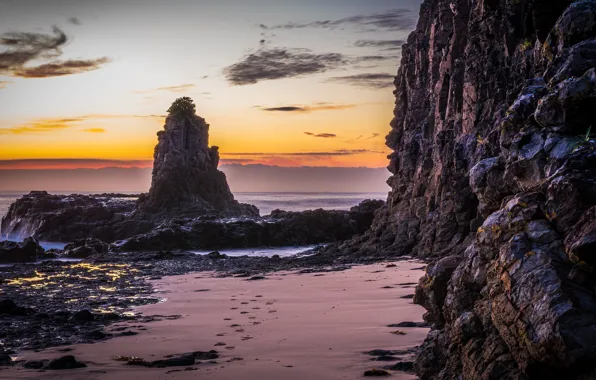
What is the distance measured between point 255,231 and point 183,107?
29620 mm

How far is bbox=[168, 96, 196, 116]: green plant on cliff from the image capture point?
258 ft

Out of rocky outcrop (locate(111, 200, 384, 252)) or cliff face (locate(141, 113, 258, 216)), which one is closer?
rocky outcrop (locate(111, 200, 384, 252))

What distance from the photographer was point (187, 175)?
7219cm

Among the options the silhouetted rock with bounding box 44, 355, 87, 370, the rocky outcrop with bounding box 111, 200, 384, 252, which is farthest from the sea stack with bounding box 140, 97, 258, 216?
the silhouetted rock with bounding box 44, 355, 87, 370

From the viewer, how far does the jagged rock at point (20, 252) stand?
140 ft

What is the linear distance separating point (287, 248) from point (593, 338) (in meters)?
48.1

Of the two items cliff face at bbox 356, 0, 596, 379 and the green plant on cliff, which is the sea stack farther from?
cliff face at bbox 356, 0, 596, 379

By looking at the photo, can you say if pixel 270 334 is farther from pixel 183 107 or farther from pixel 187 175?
pixel 183 107

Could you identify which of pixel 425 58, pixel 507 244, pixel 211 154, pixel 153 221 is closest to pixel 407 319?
pixel 507 244

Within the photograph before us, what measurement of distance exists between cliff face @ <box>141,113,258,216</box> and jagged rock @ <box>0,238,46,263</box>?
22704mm

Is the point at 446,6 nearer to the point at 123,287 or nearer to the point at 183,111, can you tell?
the point at 123,287

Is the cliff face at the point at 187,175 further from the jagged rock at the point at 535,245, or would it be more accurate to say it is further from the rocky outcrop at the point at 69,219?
the jagged rock at the point at 535,245

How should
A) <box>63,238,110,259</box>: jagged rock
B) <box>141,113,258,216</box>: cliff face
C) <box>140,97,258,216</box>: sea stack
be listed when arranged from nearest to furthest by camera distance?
1. <box>63,238,110,259</box>: jagged rock
2. <box>140,97,258,216</box>: sea stack
3. <box>141,113,258,216</box>: cliff face

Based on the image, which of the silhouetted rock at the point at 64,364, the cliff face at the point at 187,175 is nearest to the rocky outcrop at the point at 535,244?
the silhouetted rock at the point at 64,364
